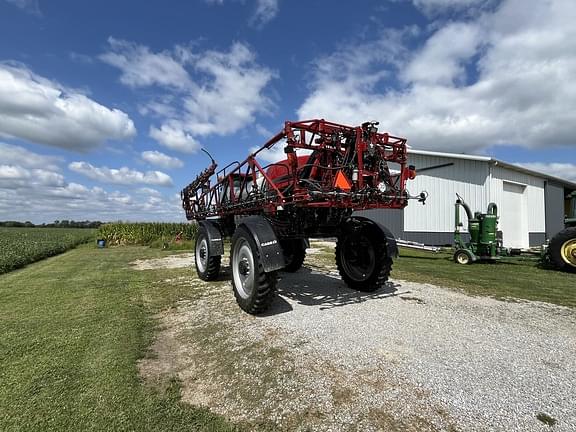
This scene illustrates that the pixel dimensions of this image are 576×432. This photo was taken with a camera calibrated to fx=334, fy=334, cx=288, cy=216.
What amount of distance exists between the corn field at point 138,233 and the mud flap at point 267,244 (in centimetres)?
2010

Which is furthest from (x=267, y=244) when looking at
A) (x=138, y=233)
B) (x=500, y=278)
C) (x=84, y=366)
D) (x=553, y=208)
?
(x=138, y=233)

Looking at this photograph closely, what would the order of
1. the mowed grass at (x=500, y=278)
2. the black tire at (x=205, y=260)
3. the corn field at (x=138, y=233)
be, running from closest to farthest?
the mowed grass at (x=500, y=278) → the black tire at (x=205, y=260) → the corn field at (x=138, y=233)

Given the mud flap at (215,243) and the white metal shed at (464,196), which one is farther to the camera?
the white metal shed at (464,196)

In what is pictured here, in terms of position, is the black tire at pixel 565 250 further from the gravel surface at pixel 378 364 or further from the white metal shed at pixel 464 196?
the white metal shed at pixel 464 196

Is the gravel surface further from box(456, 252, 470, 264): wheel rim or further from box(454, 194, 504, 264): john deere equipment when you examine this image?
box(454, 194, 504, 264): john deere equipment

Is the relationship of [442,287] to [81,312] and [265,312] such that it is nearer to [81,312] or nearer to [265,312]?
[265,312]

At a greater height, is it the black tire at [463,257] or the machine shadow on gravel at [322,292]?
the black tire at [463,257]

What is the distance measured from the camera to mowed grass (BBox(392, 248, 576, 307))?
6512 mm

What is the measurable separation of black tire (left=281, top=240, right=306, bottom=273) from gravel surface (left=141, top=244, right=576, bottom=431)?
78.8 inches

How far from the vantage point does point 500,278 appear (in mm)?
8289

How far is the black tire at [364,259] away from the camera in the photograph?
6.00 meters

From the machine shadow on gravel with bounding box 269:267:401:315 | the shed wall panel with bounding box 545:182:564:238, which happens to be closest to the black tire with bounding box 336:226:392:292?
the machine shadow on gravel with bounding box 269:267:401:315

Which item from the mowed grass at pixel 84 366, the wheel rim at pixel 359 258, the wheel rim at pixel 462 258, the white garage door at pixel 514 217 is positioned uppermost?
the white garage door at pixel 514 217


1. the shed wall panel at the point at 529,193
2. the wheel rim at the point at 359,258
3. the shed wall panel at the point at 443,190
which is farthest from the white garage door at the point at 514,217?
the wheel rim at the point at 359,258
